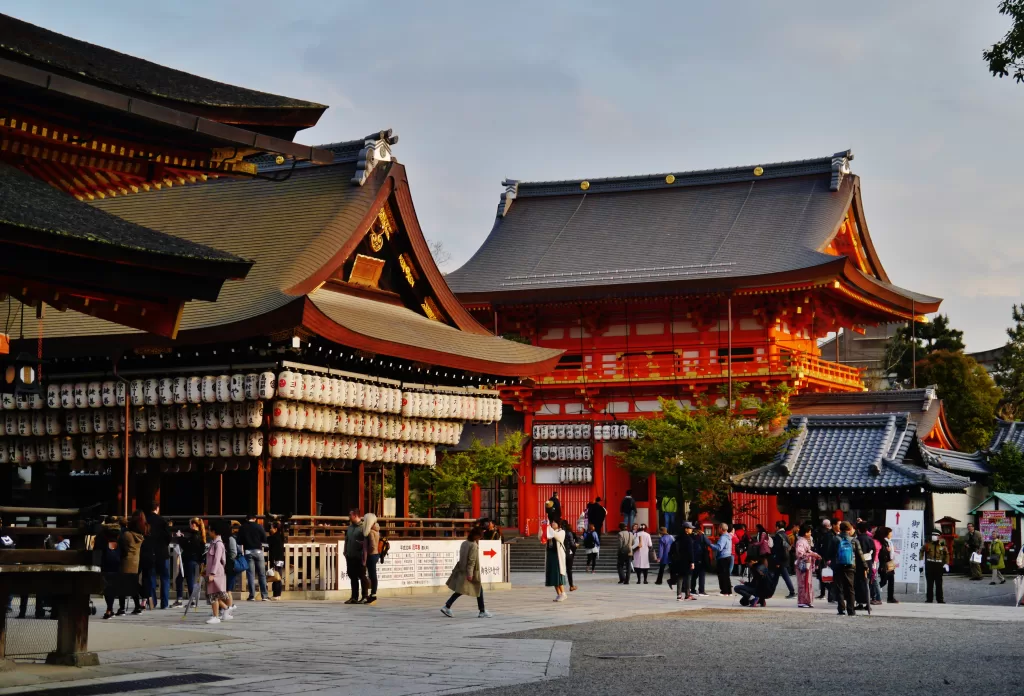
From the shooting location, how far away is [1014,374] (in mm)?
58844

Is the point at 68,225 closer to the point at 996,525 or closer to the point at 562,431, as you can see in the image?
the point at 996,525

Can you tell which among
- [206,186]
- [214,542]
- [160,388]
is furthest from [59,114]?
[206,186]

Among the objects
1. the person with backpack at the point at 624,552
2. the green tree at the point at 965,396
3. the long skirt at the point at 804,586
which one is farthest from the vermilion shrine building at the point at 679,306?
the long skirt at the point at 804,586

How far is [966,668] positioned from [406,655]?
648cm

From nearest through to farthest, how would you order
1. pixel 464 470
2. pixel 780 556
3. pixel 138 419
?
pixel 138 419
pixel 780 556
pixel 464 470

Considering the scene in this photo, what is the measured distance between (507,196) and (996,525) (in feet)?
93.9

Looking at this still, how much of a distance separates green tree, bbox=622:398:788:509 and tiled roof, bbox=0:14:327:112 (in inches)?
949

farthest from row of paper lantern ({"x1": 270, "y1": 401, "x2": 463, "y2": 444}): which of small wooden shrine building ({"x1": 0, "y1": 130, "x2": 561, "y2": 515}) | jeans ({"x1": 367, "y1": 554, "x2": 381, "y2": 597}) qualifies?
jeans ({"x1": 367, "y1": 554, "x2": 381, "y2": 597})

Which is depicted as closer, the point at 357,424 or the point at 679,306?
the point at 357,424

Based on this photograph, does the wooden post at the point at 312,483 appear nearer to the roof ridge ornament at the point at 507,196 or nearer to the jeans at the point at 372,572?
the jeans at the point at 372,572

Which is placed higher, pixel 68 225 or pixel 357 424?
pixel 68 225

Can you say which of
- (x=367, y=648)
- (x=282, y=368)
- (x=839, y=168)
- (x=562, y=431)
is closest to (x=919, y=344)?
(x=839, y=168)

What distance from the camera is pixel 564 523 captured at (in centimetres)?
3180

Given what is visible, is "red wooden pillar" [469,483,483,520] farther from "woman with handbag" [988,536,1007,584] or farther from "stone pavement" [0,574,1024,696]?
"stone pavement" [0,574,1024,696]
